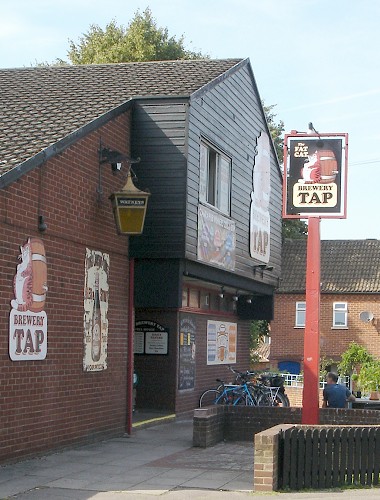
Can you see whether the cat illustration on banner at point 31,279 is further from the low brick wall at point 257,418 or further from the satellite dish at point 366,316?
the satellite dish at point 366,316

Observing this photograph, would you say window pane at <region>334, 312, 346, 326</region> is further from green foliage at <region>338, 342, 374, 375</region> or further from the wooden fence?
the wooden fence

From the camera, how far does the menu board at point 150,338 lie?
19.9 m

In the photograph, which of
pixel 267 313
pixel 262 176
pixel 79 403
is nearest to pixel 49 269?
pixel 79 403

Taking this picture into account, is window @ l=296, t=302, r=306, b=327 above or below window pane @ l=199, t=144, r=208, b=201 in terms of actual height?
below

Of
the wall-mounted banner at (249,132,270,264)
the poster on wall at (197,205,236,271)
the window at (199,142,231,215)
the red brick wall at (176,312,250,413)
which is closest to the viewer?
the poster on wall at (197,205,236,271)

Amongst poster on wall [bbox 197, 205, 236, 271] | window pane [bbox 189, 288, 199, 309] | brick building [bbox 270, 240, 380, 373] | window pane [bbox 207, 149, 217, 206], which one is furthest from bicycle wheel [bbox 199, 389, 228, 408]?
brick building [bbox 270, 240, 380, 373]

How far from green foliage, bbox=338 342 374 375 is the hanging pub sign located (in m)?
26.7

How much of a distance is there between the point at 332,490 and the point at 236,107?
11.6 metres

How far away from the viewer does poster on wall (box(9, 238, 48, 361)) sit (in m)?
13.1

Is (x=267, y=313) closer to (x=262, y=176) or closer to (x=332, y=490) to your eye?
(x=262, y=176)

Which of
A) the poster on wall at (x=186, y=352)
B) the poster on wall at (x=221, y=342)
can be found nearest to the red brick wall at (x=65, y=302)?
the poster on wall at (x=186, y=352)

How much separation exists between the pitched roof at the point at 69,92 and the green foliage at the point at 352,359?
839 inches

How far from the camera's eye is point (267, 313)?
25.4 metres

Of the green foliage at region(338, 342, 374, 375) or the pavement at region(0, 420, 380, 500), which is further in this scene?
the green foliage at region(338, 342, 374, 375)
